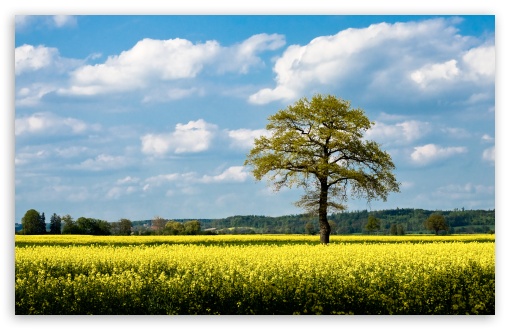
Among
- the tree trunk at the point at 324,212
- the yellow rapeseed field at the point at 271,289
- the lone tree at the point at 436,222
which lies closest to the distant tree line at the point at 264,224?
the lone tree at the point at 436,222

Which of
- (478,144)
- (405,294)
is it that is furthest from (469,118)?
(405,294)

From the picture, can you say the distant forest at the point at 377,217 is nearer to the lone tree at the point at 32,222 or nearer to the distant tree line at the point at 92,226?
the distant tree line at the point at 92,226

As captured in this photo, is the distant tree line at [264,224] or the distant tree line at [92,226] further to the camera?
the distant tree line at [264,224]

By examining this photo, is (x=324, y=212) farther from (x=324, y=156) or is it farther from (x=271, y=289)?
(x=271, y=289)

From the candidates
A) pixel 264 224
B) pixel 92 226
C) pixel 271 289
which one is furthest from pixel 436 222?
pixel 92 226

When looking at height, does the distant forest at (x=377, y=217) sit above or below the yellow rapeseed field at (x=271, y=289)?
above
